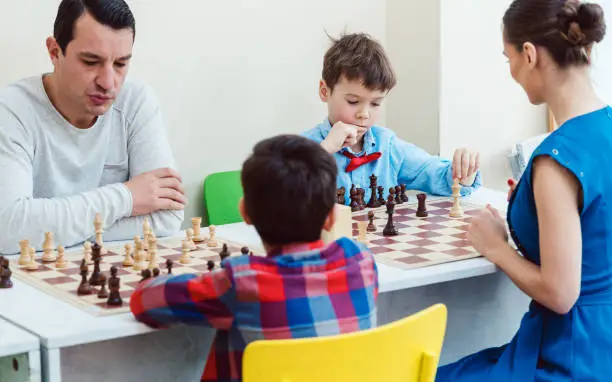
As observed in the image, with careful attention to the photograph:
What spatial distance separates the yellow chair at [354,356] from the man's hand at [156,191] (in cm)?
116

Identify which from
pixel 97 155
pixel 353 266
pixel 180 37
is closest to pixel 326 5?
pixel 180 37

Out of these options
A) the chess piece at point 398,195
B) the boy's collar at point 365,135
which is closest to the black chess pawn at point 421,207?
the chess piece at point 398,195

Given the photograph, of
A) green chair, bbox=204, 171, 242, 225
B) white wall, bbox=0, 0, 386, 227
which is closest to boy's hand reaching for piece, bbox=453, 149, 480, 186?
green chair, bbox=204, 171, 242, 225

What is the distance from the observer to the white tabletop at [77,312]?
195 centimetres

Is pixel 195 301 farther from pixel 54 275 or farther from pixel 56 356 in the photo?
pixel 54 275

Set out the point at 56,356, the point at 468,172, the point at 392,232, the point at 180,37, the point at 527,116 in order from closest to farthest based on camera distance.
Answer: the point at 56,356 < the point at 392,232 < the point at 468,172 < the point at 180,37 < the point at 527,116

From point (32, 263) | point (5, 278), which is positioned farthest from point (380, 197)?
point (5, 278)

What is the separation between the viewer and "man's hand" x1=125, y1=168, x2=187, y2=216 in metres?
2.89

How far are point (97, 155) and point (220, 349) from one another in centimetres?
126

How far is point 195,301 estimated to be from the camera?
6.42ft

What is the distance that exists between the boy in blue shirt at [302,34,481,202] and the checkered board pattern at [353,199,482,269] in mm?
145

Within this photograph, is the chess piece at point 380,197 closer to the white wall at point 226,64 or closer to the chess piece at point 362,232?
the chess piece at point 362,232

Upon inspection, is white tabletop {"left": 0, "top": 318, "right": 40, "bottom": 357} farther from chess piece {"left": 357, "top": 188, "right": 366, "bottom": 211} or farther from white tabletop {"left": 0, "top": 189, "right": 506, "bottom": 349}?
chess piece {"left": 357, "top": 188, "right": 366, "bottom": 211}

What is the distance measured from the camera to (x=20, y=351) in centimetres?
190
